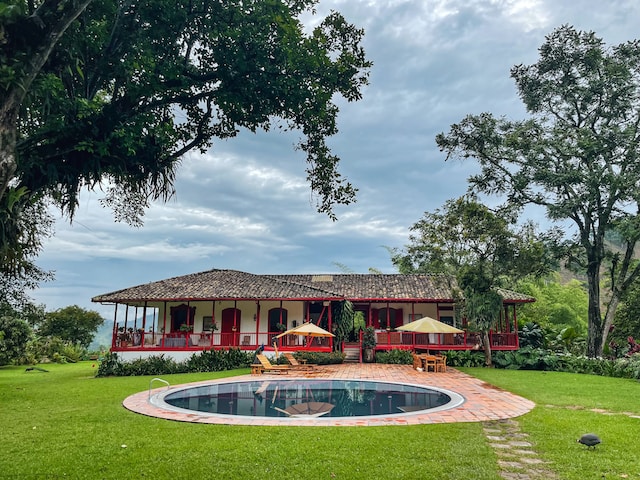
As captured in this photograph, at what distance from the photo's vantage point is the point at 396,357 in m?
20.3

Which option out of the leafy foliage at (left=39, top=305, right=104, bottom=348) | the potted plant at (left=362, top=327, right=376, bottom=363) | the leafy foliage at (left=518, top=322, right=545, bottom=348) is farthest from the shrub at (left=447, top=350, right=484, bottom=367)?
the leafy foliage at (left=39, top=305, right=104, bottom=348)

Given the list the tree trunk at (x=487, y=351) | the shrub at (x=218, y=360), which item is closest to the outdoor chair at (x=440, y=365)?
the tree trunk at (x=487, y=351)

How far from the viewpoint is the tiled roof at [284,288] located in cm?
2097

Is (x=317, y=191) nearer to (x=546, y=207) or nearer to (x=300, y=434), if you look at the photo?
(x=300, y=434)

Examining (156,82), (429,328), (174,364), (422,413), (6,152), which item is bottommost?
(174,364)

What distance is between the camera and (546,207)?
22.8 m

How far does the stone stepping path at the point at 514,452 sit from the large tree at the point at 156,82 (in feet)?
18.4

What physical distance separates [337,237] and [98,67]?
49714mm

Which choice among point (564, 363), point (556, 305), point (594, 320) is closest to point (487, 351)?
point (564, 363)

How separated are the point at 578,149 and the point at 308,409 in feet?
64.0

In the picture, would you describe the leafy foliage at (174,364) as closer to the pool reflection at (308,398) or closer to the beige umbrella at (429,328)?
the pool reflection at (308,398)

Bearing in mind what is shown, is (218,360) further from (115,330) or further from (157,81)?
(157,81)

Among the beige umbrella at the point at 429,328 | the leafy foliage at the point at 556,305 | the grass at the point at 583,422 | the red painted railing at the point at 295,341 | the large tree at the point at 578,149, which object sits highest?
the large tree at the point at 578,149

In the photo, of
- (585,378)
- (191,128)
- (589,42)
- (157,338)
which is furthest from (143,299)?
(589,42)
